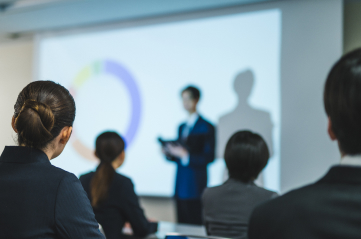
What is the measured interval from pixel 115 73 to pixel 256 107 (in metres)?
1.74

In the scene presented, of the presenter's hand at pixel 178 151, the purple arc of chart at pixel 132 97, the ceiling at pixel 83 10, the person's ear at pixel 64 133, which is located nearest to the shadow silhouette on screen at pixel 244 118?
the presenter's hand at pixel 178 151

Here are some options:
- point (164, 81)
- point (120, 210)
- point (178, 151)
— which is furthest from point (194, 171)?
point (120, 210)

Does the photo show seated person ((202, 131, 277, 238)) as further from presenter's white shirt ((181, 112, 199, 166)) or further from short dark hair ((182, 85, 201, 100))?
short dark hair ((182, 85, 201, 100))

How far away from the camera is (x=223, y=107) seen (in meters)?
3.56

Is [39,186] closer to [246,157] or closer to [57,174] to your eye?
[57,174]

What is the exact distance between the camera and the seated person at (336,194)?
554mm

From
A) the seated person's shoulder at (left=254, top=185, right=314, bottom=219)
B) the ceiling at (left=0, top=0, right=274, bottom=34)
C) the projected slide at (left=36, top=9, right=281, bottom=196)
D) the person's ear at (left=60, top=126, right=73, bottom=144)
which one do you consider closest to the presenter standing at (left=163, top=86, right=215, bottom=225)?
the projected slide at (left=36, top=9, right=281, bottom=196)

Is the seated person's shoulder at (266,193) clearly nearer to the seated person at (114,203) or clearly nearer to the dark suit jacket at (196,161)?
the seated person at (114,203)

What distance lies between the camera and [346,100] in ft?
1.85

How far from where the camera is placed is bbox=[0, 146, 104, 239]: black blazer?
0.88m

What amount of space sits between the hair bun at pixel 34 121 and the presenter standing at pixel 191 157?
2191 millimetres

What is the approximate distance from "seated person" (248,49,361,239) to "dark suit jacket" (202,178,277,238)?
0.94 m

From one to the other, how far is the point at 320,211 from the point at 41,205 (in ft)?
2.19

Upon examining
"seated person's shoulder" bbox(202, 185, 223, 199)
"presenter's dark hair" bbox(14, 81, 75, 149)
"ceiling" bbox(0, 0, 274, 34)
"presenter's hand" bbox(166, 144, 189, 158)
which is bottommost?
"seated person's shoulder" bbox(202, 185, 223, 199)
